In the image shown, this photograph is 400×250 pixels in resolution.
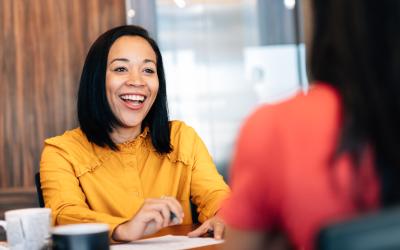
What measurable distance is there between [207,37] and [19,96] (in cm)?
108

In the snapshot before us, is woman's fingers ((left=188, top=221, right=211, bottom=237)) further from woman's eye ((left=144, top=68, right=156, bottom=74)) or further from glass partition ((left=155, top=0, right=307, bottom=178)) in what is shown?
glass partition ((left=155, top=0, right=307, bottom=178))

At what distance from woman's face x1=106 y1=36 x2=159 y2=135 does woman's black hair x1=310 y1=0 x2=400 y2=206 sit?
159cm

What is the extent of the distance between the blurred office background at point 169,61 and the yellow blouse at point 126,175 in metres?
1.07

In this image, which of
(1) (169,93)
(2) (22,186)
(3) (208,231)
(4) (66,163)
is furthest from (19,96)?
(3) (208,231)

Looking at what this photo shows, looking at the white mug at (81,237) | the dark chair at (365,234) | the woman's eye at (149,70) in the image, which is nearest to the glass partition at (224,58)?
the woman's eye at (149,70)

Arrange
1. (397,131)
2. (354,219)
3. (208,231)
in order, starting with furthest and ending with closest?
1. (208,231)
2. (397,131)
3. (354,219)

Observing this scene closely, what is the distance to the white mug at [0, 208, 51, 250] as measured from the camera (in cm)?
132

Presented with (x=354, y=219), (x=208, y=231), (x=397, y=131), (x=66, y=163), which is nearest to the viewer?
(x=354, y=219)

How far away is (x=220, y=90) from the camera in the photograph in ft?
11.2

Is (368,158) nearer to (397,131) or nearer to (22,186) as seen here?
(397,131)

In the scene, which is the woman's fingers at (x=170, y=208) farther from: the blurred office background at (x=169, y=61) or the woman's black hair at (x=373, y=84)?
the blurred office background at (x=169, y=61)

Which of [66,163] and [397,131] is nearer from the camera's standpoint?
[397,131]

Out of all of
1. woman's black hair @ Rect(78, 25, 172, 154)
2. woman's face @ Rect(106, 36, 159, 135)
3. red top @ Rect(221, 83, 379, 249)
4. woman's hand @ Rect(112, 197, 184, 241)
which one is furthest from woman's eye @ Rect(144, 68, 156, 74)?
red top @ Rect(221, 83, 379, 249)

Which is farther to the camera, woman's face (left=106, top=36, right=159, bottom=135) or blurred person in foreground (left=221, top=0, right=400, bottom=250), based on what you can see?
woman's face (left=106, top=36, right=159, bottom=135)
